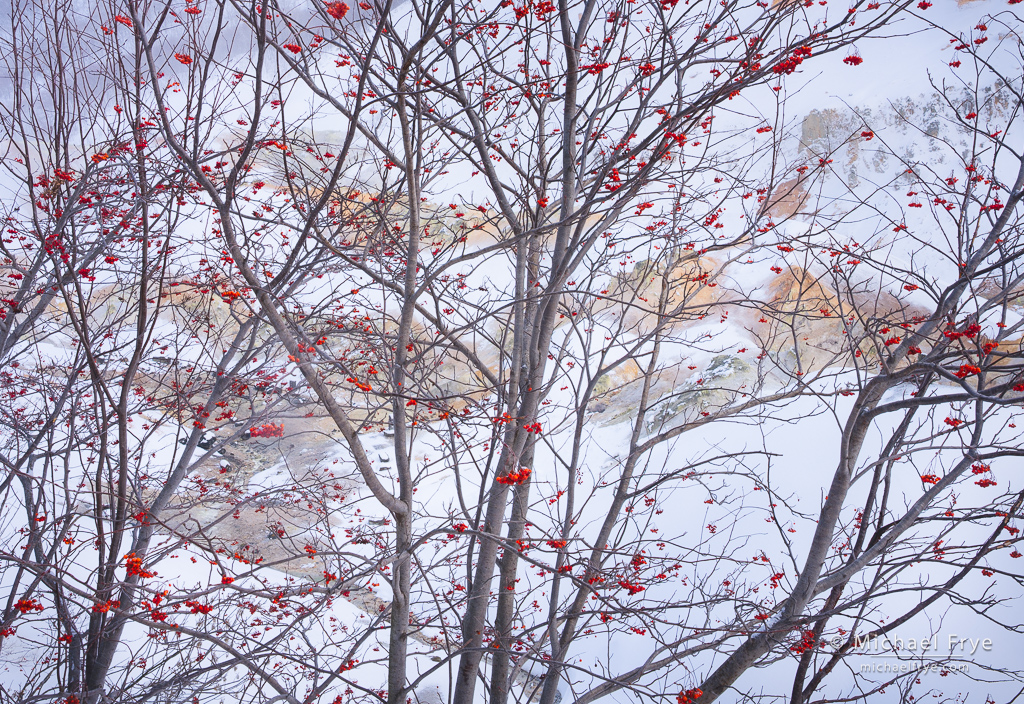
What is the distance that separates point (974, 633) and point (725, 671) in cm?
411

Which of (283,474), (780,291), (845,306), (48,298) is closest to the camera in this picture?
(48,298)

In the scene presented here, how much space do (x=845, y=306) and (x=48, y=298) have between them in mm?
9668

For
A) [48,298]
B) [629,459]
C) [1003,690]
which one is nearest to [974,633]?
[1003,690]

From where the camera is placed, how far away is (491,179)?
3133 millimetres

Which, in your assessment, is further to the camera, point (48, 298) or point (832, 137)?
point (832, 137)

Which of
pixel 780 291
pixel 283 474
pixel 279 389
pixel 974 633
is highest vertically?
pixel 780 291

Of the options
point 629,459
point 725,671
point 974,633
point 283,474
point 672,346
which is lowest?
point 725,671

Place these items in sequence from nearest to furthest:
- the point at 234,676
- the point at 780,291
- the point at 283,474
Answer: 1. the point at 234,676
2. the point at 283,474
3. the point at 780,291

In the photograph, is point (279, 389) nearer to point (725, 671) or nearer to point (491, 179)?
point (491, 179)

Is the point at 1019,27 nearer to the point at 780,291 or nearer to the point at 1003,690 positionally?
the point at 780,291

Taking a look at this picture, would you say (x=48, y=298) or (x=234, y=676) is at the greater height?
(x=48, y=298)

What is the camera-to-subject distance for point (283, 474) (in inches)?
345

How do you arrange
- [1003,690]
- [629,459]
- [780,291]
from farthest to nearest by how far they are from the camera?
[780,291], [1003,690], [629,459]

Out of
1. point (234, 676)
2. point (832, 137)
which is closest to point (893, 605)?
point (234, 676)
